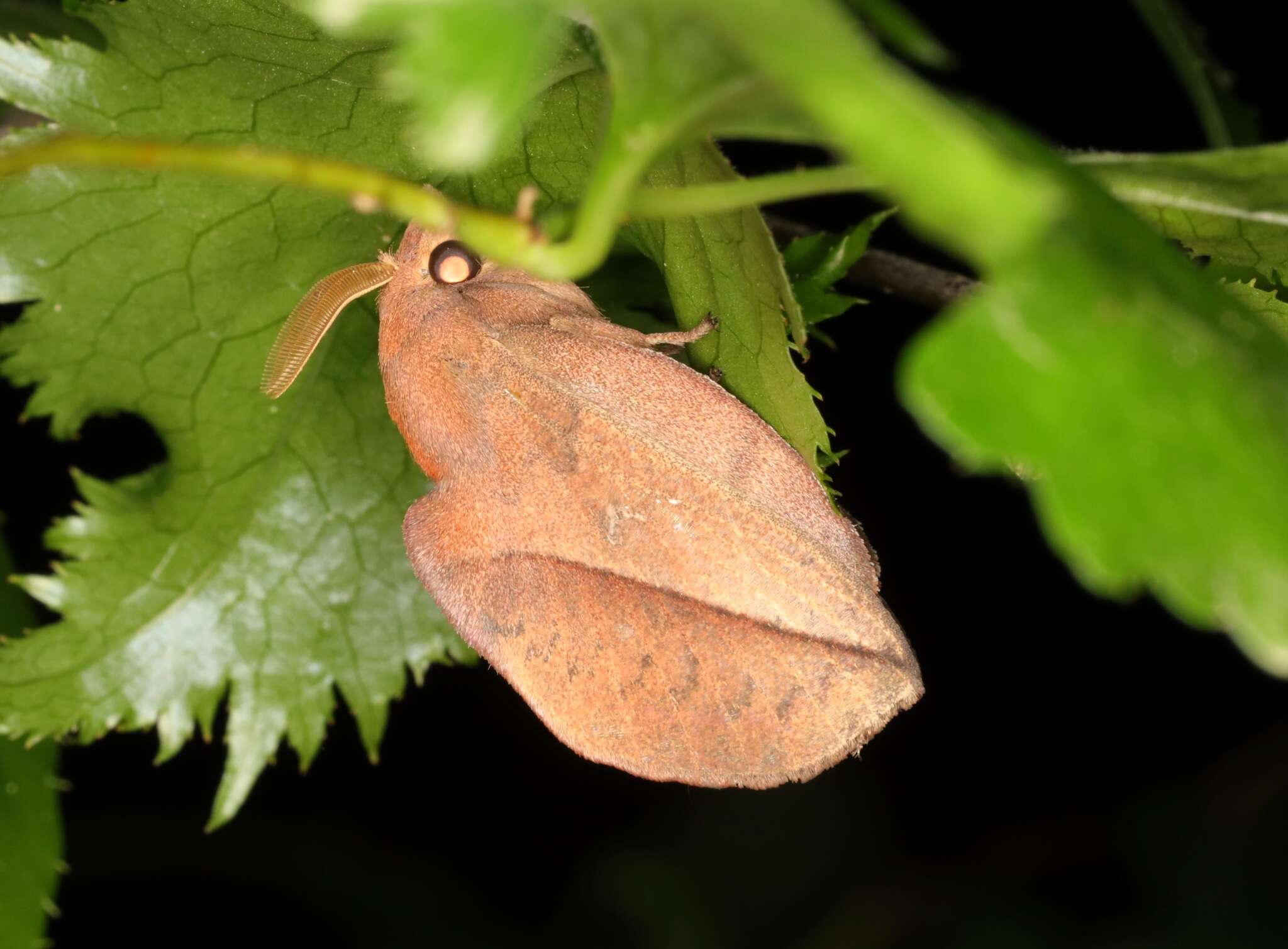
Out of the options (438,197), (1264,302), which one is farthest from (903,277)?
(438,197)

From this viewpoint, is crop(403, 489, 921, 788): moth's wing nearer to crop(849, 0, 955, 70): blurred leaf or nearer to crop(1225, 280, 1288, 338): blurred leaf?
crop(1225, 280, 1288, 338): blurred leaf

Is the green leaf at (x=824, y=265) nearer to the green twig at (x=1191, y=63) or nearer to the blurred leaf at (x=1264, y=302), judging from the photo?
the blurred leaf at (x=1264, y=302)

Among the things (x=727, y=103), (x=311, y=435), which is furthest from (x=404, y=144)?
(x=727, y=103)

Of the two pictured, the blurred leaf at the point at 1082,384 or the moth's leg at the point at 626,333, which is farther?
the moth's leg at the point at 626,333

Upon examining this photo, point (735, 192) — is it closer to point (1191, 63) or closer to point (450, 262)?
point (450, 262)

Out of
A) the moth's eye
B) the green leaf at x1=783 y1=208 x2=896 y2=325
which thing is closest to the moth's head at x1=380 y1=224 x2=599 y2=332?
the moth's eye

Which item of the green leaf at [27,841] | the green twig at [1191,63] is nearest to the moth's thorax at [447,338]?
the green leaf at [27,841]

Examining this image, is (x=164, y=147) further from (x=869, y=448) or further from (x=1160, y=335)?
(x=869, y=448)
